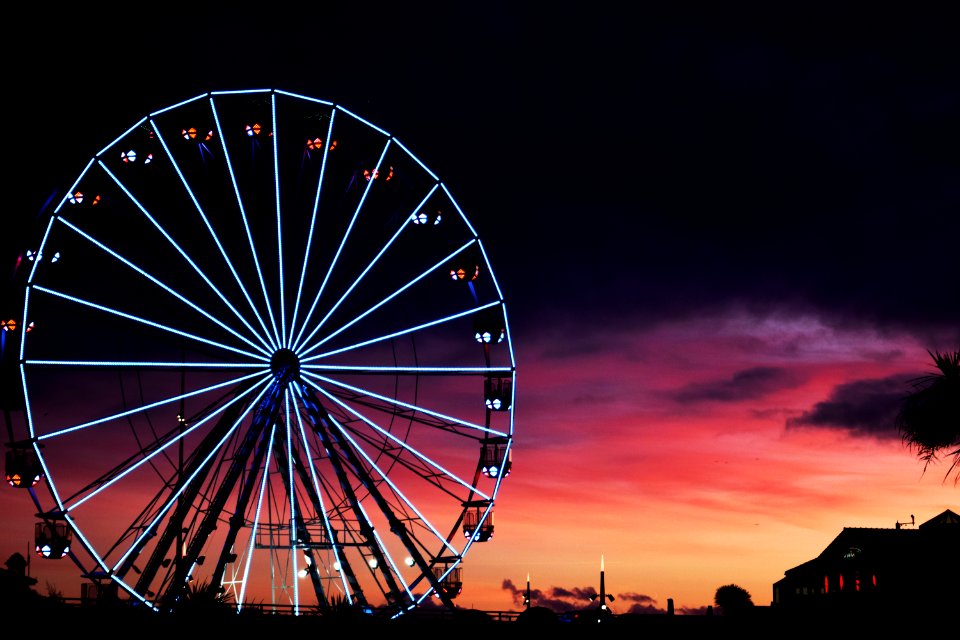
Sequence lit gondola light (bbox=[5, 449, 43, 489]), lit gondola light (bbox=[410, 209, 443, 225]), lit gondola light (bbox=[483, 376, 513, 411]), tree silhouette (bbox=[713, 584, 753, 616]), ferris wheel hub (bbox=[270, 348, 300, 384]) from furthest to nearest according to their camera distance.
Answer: tree silhouette (bbox=[713, 584, 753, 616]) < lit gondola light (bbox=[410, 209, 443, 225]) < lit gondola light (bbox=[483, 376, 513, 411]) < ferris wheel hub (bbox=[270, 348, 300, 384]) < lit gondola light (bbox=[5, 449, 43, 489])

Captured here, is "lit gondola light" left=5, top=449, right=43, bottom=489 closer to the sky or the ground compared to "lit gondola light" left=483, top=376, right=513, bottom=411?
closer to the ground

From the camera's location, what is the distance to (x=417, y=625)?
36469 millimetres

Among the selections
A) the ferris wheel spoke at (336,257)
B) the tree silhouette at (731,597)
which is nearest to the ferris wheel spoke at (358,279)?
the ferris wheel spoke at (336,257)

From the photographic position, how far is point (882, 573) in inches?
2987

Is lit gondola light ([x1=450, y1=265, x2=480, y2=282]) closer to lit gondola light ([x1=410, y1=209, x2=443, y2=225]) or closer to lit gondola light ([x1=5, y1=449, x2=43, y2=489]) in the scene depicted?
lit gondola light ([x1=410, y1=209, x2=443, y2=225])

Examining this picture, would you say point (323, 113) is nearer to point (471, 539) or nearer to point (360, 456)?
point (360, 456)

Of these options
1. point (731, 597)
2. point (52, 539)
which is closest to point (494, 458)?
point (52, 539)

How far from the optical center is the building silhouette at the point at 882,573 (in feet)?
118

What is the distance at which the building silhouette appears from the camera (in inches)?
1415

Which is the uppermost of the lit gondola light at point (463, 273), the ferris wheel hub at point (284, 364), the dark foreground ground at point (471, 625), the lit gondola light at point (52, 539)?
the lit gondola light at point (463, 273)

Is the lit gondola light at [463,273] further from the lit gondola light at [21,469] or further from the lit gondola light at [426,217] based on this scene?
the lit gondola light at [21,469]

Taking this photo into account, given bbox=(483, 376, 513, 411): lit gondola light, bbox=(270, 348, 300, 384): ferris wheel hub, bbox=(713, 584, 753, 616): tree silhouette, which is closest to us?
bbox=(270, 348, 300, 384): ferris wheel hub

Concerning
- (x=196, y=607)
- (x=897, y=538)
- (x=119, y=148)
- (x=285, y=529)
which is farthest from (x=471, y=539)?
(x=897, y=538)

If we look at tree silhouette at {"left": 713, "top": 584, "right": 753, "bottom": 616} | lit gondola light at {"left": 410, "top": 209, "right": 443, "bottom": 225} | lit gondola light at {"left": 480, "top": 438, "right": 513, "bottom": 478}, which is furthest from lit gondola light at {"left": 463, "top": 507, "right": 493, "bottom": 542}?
tree silhouette at {"left": 713, "top": 584, "right": 753, "bottom": 616}
